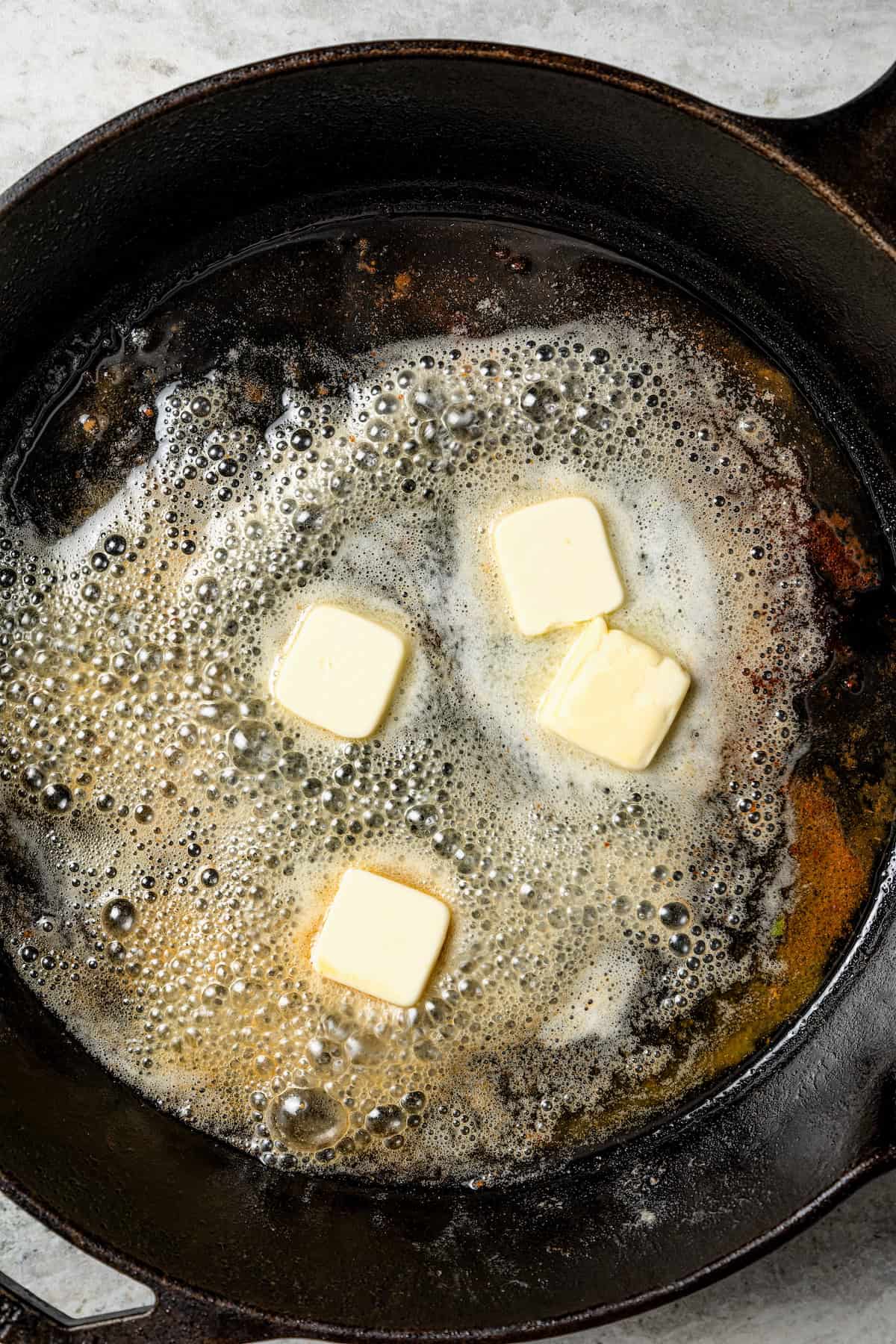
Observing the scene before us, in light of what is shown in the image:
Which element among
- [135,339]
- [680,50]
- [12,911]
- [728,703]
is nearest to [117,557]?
[135,339]

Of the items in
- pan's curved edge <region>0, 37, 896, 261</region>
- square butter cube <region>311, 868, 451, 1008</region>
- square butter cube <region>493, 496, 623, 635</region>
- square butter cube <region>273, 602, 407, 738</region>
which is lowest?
square butter cube <region>311, 868, 451, 1008</region>

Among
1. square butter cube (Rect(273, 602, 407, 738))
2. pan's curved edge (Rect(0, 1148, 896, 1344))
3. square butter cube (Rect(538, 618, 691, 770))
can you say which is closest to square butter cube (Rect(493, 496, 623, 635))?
square butter cube (Rect(538, 618, 691, 770))

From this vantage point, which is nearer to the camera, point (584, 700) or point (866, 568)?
point (584, 700)

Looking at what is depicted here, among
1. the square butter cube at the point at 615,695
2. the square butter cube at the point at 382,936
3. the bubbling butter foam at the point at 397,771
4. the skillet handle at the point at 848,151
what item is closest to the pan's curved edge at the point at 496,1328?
the bubbling butter foam at the point at 397,771

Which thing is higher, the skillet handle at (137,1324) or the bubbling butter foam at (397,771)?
the bubbling butter foam at (397,771)

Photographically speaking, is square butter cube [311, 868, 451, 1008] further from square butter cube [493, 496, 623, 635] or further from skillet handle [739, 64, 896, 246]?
skillet handle [739, 64, 896, 246]

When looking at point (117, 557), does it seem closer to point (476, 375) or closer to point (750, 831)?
point (476, 375)

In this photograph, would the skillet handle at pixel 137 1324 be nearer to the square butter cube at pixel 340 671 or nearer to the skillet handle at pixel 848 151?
the square butter cube at pixel 340 671
